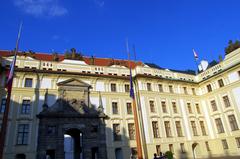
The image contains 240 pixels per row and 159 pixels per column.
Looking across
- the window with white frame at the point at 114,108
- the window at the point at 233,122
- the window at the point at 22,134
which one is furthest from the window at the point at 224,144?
the window at the point at 22,134

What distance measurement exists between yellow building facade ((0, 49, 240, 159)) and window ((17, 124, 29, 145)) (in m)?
0.10

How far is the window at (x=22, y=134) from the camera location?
23797 millimetres

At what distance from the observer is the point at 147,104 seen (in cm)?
3198

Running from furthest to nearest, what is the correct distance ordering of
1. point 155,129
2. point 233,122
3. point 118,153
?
point 233,122, point 155,129, point 118,153

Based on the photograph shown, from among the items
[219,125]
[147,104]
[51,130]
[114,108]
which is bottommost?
[219,125]

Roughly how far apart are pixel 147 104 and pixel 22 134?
17.2m

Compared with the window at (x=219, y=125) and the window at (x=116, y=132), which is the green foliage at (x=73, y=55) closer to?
the window at (x=116, y=132)

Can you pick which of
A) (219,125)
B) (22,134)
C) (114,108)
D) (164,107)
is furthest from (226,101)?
(22,134)

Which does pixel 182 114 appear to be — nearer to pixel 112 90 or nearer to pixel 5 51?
pixel 112 90

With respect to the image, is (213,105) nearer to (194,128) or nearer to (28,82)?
(194,128)

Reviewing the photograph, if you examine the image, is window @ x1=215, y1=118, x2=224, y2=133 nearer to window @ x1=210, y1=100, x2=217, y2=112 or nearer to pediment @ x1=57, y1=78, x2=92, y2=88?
window @ x1=210, y1=100, x2=217, y2=112

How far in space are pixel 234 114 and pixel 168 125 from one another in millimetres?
10033

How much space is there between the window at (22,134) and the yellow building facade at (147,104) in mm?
102

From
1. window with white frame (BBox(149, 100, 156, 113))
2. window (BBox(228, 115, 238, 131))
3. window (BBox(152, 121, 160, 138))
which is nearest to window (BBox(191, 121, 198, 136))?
window (BBox(228, 115, 238, 131))
